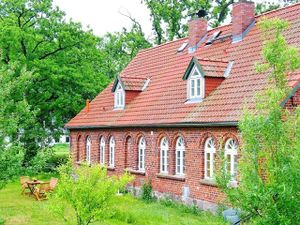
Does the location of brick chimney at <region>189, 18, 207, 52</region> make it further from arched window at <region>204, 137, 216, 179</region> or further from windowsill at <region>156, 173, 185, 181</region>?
arched window at <region>204, 137, 216, 179</region>

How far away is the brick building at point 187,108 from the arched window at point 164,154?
0.14ft

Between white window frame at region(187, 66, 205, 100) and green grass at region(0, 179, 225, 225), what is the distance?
4.50 meters

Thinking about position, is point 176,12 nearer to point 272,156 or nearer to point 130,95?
point 130,95

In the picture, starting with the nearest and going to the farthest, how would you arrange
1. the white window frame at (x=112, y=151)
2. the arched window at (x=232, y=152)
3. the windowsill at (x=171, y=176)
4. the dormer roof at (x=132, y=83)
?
the arched window at (x=232, y=152) < the windowsill at (x=171, y=176) < the dormer roof at (x=132, y=83) < the white window frame at (x=112, y=151)

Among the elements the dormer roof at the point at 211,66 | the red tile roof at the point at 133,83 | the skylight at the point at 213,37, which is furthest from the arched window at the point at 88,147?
the dormer roof at the point at 211,66

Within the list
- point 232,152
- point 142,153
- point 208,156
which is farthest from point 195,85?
point 142,153

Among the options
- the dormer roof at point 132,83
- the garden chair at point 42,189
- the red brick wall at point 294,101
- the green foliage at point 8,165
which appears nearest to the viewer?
the green foliage at point 8,165

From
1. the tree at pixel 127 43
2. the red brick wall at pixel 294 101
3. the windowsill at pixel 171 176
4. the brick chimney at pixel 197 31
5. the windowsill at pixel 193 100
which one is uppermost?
the tree at pixel 127 43

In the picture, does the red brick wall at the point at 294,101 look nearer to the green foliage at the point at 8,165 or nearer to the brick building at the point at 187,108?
the brick building at the point at 187,108

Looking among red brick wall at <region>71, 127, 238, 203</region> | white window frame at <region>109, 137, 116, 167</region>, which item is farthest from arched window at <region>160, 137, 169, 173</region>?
white window frame at <region>109, 137, 116, 167</region>

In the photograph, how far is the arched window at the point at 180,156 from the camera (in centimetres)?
2092

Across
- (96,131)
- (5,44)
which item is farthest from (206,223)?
(5,44)

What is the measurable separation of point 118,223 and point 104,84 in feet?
71.6

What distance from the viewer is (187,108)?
20891mm
